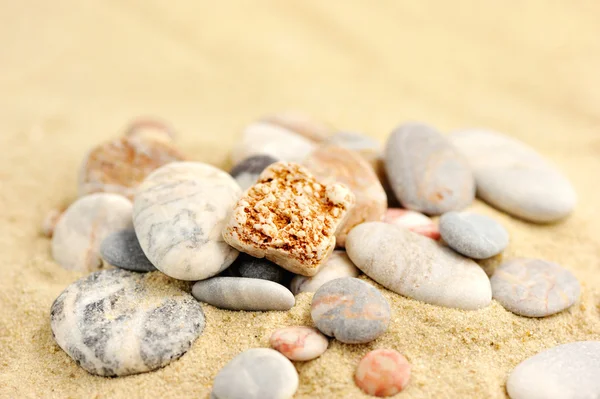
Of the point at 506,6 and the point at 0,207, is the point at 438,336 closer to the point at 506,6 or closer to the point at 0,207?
the point at 0,207

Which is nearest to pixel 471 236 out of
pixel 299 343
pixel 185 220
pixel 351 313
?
pixel 351 313

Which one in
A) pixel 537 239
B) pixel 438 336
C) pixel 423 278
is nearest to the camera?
pixel 438 336

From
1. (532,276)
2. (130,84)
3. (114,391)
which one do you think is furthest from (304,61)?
(114,391)

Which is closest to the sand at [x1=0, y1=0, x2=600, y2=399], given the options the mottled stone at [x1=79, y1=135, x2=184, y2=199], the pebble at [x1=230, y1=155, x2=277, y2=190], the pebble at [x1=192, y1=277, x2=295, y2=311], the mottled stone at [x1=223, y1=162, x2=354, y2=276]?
the pebble at [x1=192, y1=277, x2=295, y2=311]

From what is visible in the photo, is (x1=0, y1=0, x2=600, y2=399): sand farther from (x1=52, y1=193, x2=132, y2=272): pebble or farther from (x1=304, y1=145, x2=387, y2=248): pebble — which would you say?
(x1=304, y1=145, x2=387, y2=248): pebble

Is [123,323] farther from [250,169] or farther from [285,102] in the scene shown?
[285,102]

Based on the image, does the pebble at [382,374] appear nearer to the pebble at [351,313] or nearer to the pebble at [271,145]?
the pebble at [351,313]

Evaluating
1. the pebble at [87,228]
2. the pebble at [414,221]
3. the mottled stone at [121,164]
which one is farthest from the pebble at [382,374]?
the mottled stone at [121,164]
